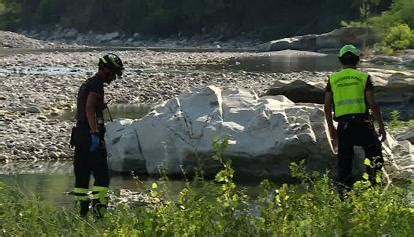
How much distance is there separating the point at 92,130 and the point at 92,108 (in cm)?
25

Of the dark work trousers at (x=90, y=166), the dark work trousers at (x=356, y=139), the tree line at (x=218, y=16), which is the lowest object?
the tree line at (x=218, y=16)

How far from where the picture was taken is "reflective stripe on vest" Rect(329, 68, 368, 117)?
31.8ft

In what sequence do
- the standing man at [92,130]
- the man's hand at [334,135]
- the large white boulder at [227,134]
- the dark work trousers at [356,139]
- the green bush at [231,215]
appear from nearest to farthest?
the green bush at [231,215], the standing man at [92,130], the dark work trousers at [356,139], the man's hand at [334,135], the large white boulder at [227,134]

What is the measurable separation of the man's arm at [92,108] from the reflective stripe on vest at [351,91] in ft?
9.21

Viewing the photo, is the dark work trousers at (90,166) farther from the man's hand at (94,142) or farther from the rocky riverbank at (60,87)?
the rocky riverbank at (60,87)

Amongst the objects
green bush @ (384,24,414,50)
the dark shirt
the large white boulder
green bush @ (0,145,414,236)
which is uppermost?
the dark shirt

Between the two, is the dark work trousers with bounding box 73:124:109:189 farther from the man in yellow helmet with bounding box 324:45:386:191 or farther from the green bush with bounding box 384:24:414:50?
the green bush with bounding box 384:24:414:50

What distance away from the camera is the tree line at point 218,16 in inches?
3622

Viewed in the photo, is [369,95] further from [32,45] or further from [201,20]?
[201,20]

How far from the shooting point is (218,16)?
10269 centimetres

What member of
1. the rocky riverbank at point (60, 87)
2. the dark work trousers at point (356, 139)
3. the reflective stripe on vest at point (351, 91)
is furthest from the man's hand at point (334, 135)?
the rocky riverbank at point (60, 87)

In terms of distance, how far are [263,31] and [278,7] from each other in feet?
16.5

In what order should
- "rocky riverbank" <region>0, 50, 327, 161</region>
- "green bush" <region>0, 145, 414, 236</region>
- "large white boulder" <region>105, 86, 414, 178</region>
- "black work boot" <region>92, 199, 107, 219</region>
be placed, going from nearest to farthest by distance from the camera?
"green bush" <region>0, 145, 414, 236</region>
"black work boot" <region>92, 199, 107, 219</region>
"large white boulder" <region>105, 86, 414, 178</region>
"rocky riverbank" <region>0, 50, 327, 161</region>

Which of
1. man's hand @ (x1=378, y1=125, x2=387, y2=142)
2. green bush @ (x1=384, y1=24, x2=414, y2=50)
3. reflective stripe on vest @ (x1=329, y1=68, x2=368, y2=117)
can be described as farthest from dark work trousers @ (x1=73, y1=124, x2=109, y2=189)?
green bush @ (x1=384, y1=24, x2=414, y2=50)
